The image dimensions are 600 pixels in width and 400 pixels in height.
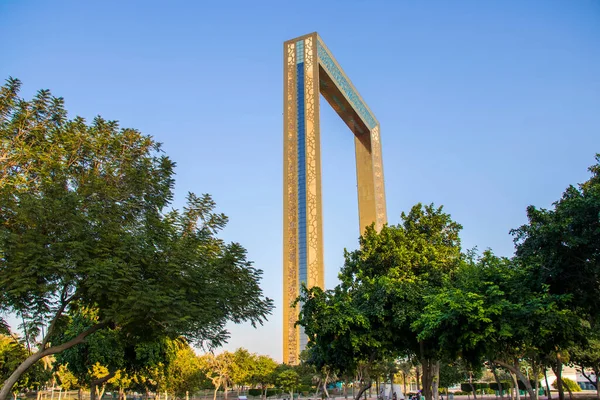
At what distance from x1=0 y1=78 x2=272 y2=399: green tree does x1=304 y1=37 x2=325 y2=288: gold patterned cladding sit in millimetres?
33028

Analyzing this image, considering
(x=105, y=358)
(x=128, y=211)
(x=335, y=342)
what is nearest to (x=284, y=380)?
(x=105, y=358)

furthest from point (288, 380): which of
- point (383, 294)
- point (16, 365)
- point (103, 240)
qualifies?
point (103, 240)

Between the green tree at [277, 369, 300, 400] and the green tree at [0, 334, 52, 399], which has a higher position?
the green tree at [0, 334, 52, 399]

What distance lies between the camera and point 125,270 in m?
15.2

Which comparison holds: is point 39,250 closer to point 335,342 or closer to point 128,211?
point 128,211

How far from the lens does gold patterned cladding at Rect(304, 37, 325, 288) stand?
53281 mm

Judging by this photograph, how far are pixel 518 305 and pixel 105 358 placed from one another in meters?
22.4

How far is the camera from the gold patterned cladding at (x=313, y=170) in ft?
175

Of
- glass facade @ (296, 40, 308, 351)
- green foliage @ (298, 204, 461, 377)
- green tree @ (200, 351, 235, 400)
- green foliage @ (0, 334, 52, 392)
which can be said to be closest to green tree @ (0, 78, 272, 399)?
green foliage @ (298, 204, 461, 377)

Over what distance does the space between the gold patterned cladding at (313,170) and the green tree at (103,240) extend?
3303 centimetres

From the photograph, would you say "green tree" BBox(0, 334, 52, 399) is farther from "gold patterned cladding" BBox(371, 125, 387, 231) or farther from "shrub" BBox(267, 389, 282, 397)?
"gold patterned cladding" BBox(371, 125, 387, 231)

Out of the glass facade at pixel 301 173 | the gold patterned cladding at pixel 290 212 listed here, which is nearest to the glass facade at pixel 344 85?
the glass facade at pixel 301 173

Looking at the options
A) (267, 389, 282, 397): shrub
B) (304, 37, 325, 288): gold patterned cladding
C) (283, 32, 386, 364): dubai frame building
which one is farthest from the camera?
(267, 389, 282, 397): shrub

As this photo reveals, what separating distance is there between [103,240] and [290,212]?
3940 centimetres
